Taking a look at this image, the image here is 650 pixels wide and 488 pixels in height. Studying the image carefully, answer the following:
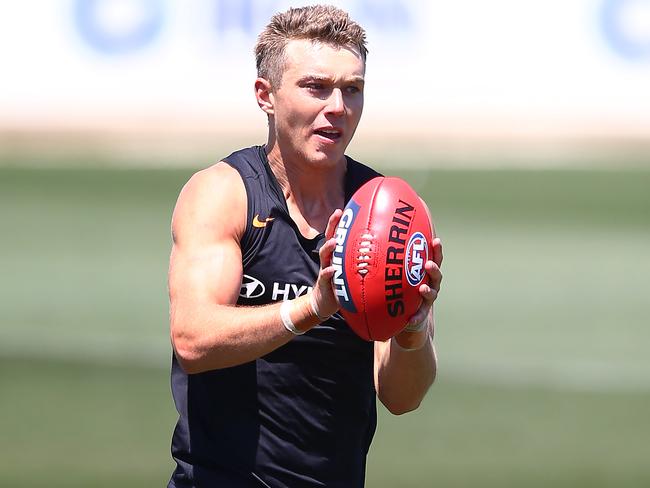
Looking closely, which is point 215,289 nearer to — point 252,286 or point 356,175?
point 252,286

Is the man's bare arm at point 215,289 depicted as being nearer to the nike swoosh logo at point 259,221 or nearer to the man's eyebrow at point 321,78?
the nike swoosh logo at point 259,221

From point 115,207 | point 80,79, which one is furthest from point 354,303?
point 80,79

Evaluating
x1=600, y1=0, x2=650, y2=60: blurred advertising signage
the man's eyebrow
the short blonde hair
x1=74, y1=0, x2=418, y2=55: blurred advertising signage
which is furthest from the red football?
x1=600, y1=0, x2=650, y2=60: blurred advertising signage

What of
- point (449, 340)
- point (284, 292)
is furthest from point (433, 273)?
point (449, 340)

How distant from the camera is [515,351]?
984 centimetres

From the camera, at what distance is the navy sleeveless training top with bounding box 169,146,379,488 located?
13.9 ft

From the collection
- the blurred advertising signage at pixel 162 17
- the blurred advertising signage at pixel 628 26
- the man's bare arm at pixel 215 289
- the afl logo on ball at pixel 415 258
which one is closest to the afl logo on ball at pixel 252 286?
the man's bare arm at pixel 215 289

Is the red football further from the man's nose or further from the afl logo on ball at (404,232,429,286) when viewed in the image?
the man's nose

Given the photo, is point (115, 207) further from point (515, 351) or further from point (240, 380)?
point (240, 380)

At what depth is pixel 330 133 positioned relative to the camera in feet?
14.0

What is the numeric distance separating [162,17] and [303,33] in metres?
14.6

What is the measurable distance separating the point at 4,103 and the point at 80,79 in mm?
1478

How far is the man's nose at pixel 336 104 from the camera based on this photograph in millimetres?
4188

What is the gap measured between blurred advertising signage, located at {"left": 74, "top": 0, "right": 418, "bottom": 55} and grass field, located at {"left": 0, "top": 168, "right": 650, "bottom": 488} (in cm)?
276
